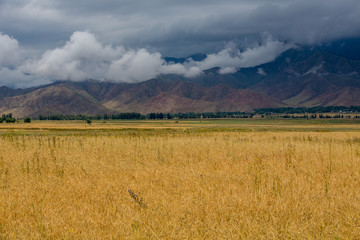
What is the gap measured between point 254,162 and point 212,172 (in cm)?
265

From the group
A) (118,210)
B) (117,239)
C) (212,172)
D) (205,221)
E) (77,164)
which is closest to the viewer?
(117,239)

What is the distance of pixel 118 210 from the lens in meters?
7.23

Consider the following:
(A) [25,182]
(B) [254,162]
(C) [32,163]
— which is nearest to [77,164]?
(C) [32,163]

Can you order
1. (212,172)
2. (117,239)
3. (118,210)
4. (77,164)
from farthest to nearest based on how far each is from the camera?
(77,164) < (212,172) < (118,210) < (117,239)

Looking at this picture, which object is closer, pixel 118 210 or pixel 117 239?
pixel 117 239

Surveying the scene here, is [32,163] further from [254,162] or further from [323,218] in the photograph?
[323,218]

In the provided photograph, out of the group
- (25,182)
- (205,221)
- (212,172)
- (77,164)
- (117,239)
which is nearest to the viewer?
(117,239)

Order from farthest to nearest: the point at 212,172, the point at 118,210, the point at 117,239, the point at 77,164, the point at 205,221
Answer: the point at 77,164
the point at 212,172
the point at 118,210
the point at 205,221
the point at 117,239

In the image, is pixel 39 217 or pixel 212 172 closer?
pixel 39 217

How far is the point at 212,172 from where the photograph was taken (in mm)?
11156

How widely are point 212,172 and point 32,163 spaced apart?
7270 mm

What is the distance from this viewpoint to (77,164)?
12672mm

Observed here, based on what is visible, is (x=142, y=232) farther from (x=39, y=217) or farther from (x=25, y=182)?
(x=25, y=182)

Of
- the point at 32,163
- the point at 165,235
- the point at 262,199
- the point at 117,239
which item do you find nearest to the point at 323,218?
the point at 262,199
